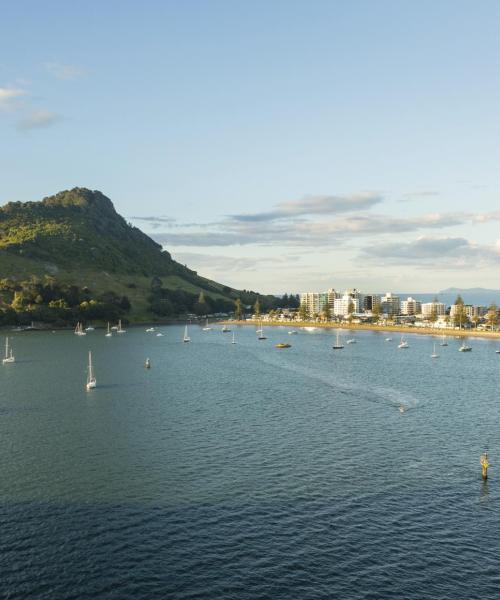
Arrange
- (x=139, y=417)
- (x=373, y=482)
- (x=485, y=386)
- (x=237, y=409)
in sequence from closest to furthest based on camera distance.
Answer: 1. (x=373, y=482)
2. (x=139, y=417)
3. (x=237, y=409)
4. (x=485, y=386)

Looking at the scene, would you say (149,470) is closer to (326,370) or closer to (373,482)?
(373,482)

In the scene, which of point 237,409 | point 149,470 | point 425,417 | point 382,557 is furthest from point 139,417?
point 382,557

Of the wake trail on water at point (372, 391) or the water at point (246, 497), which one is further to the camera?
the wake trail on water at point (372, 391)

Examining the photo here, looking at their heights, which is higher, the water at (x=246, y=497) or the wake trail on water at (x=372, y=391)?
the wake trail on water at (x=372, y=391)

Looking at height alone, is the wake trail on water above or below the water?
above

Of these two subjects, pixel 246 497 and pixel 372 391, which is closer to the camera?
pixel 246 497

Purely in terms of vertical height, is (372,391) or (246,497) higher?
(372,391)

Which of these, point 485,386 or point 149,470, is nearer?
point 149,470

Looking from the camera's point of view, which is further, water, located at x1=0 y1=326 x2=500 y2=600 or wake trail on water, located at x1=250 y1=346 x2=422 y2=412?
wake trail on water, located at x1=250 y1=346 x2=422 y2=412
